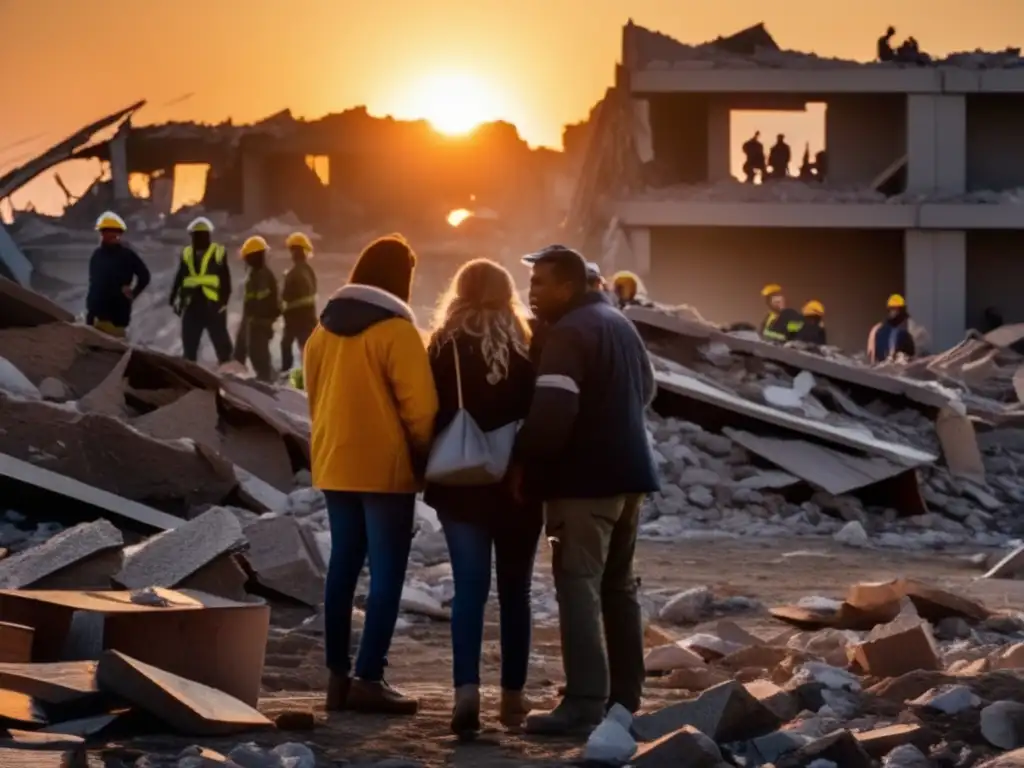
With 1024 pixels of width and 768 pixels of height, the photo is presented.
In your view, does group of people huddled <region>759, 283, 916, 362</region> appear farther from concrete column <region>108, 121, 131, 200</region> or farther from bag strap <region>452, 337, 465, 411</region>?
concrete column <region>108, 121, 131, 200</region>

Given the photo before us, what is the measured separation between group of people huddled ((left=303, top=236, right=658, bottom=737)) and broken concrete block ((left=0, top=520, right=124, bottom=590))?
1.40 m

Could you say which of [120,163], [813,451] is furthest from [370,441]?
[120,163]

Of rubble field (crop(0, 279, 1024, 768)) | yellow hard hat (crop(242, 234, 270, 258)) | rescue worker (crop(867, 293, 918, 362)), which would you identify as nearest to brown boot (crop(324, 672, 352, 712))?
rubble field (crop(0, 279, 1024, 768))

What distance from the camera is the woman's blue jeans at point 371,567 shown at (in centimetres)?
614

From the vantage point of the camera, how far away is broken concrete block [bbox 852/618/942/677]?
21.9 ft

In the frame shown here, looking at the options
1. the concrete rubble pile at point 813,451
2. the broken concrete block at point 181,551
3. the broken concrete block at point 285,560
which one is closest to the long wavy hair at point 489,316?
the broken concrete block at point 181,551

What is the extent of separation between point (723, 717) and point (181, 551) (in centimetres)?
310

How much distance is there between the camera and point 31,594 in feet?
19.5

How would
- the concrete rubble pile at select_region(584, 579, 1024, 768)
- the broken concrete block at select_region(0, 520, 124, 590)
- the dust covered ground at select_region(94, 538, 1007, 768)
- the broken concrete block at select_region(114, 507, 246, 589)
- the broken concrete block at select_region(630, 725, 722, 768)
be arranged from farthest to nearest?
the broken concrete block at select_region(114, 507, 246, 589) < the broken concrete block at select_region(0, 520, 124, 590) < the dust covered ground at select_region(94, 538, 1007, 768) < the concrete rubble pile at select_region(584, 579, 1024, 768) < the broken concrete block at select_region(630, 725, 722, 768)

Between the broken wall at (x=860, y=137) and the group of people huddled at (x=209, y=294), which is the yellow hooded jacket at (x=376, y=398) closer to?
the group of people huddled at (x=209, y=294)

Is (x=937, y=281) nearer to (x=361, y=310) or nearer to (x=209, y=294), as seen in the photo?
(x=209, y=294)

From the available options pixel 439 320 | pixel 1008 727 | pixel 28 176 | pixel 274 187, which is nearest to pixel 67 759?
pixel 439 320

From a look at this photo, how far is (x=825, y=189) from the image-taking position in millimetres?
35281

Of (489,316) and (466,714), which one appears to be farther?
(489,316)
